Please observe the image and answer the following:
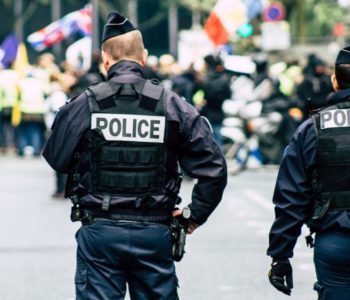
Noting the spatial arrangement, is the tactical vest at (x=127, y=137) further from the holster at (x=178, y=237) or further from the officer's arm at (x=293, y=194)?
the officer's arm at (x=293, y=194)

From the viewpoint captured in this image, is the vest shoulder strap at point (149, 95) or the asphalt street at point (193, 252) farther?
the asphalt street at point (193, 252)

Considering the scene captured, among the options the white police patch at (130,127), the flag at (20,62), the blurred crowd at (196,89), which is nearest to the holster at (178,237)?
the white police patch at (130,127)

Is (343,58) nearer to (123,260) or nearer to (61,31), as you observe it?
(123,260)

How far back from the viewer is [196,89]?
23297mm

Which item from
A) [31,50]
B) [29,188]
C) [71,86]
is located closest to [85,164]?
[71,86]

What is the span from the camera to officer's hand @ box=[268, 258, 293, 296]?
19.3 feet

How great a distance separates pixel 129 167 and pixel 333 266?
1004 millimetres

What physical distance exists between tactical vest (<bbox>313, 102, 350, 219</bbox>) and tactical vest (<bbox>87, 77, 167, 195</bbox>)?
0.69 m

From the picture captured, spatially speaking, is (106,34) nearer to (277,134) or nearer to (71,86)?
(71,86)

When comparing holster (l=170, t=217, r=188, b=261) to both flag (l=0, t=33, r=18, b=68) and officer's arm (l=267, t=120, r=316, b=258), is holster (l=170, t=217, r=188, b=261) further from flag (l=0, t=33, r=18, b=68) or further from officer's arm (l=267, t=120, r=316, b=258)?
flag (l=0, t=33, r=18, b=68)

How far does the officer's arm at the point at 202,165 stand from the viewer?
5918 millimetres

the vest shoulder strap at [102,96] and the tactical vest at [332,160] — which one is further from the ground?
the vest shoulder strap at [102,96]

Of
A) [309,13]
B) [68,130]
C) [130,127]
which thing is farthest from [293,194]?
[309,13]

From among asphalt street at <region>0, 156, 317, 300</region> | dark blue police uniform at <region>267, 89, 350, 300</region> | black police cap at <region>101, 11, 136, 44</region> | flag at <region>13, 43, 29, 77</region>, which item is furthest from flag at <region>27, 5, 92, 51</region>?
dark blue police uniform at <region>267, 89, 350, 300</region>
